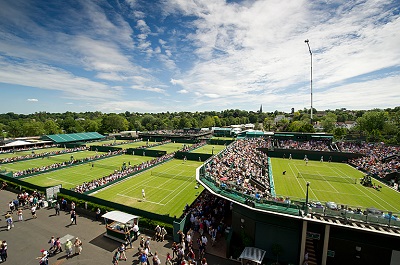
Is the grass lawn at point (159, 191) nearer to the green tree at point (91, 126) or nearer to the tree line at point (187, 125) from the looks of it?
the tree line at point (187, 125)

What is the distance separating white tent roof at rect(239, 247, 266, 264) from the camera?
12891 millimetres

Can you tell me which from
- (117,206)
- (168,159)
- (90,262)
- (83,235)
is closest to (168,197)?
(117,206)

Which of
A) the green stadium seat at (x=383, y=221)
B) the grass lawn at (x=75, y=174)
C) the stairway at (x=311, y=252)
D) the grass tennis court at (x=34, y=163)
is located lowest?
the grass tennis court at (x=34, y=163)

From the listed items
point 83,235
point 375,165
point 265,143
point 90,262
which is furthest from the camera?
point 265,143

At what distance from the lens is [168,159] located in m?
46.4

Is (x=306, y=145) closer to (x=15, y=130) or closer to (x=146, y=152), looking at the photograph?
(x=146, y=152)

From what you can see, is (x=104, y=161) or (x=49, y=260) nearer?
(x=49, y=260)

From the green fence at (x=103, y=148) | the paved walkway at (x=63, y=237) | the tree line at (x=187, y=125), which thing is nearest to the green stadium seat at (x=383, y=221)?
the paved walkway at (x=63, y=237)

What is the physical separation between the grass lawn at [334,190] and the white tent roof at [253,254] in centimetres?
664

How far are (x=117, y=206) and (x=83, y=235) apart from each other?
352 cm

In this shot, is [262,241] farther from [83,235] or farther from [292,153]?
[292,153]

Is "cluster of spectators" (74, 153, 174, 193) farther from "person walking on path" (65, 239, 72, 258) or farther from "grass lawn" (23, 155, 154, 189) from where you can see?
"person walking on path" (65, 239, 72, 258)

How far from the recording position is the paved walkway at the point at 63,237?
1435 cm

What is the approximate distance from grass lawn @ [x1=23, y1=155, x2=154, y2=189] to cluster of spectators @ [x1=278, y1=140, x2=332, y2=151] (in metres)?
36.1
